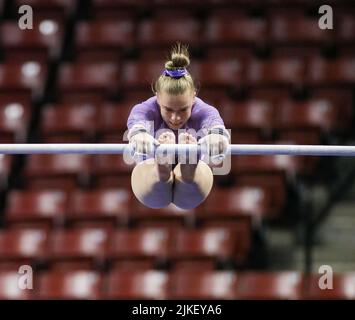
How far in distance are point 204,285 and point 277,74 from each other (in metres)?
1.86

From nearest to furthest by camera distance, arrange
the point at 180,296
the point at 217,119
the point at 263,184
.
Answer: the point at 217,119, the point at 180,296, the point at 263,184

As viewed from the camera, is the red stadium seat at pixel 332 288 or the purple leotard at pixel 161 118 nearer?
the purple leotard at pixel 161 118

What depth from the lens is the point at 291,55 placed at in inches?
290

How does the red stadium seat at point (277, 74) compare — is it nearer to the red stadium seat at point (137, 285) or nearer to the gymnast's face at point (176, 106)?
the red stadium seat at point (137, 285)

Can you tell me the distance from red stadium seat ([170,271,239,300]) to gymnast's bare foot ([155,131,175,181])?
2013 mm

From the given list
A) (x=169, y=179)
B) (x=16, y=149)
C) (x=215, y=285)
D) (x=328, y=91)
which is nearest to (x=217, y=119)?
(x=169, y=179)

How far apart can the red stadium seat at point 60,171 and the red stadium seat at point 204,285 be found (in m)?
1.17

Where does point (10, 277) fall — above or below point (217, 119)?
below

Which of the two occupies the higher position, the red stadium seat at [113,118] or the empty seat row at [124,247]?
the red stadium seat at [113,118]

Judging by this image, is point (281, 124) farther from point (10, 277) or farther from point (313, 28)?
point (10, 277)

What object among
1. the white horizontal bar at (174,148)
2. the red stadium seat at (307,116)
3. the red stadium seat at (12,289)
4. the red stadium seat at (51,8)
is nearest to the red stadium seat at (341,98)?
the red stadium seat at (307,116)

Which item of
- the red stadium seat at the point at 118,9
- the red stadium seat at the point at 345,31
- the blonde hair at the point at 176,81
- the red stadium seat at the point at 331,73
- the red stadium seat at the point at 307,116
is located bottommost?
the blonde hair at the point at 176,81

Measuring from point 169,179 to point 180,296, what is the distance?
203cm

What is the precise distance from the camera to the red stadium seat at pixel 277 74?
7121 millimetres
